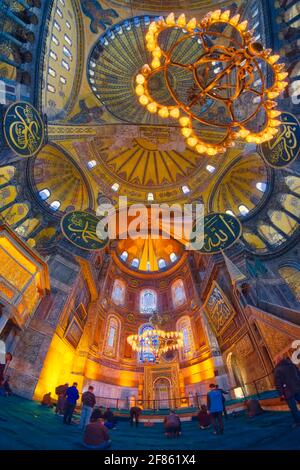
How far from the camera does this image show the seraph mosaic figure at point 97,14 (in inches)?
503

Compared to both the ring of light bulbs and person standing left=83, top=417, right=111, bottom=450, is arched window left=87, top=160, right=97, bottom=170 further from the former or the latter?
person standing left=83, top=417, right=111, bottom=450

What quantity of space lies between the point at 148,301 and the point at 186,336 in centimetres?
401

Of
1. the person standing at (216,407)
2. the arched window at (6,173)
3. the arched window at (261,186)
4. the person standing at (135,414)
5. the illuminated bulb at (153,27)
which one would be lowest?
the person standing at (216,407)

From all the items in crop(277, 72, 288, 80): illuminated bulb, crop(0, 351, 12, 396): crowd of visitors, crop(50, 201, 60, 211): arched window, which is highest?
crop(50, 201, 60, 211): arched window

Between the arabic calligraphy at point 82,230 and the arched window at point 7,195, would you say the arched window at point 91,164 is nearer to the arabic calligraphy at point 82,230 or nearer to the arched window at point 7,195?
the arabic calligraphy at point 82,230

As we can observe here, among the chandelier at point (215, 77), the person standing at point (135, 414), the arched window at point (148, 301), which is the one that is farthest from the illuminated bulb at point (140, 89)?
the arched window at point (148, 301)

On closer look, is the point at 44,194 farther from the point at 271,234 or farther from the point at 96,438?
the point at 271,234

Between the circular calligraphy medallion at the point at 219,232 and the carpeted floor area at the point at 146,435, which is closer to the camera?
the carpeted floor area at the point at 146,435

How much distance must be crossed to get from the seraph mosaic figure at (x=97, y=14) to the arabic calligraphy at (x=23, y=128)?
8181 millimetres

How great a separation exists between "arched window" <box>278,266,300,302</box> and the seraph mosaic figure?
1704 centimetres

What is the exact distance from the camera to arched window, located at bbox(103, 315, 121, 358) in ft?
45.7

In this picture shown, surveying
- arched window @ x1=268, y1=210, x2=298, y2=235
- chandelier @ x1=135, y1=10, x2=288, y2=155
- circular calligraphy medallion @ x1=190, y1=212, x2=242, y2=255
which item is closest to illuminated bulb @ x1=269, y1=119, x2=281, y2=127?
chandelier @ x1=135, y1=10, x2=288, y2=155

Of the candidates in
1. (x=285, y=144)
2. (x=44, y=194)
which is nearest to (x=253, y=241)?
(x=285, y=144)

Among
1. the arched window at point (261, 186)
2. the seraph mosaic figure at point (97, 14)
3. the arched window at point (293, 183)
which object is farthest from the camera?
the arched window at point (261, 186)
